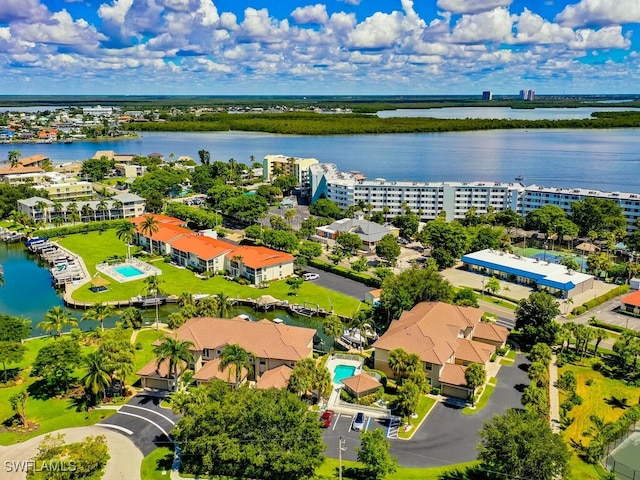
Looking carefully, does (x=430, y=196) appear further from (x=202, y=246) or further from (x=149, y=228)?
(x=149, y=228)

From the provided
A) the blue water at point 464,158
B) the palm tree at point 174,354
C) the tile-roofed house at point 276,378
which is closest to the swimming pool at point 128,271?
the palm tree at point 174,354

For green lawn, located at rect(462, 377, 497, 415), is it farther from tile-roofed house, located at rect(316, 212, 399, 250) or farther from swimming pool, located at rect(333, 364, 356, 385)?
tile-roofed house, located at rect(316, 212, 399, 250)

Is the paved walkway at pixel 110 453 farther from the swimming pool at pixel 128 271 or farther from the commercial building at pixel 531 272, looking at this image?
the commercial building at pixel 531 272

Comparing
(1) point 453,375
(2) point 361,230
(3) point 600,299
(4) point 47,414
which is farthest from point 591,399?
(2) point 361,230

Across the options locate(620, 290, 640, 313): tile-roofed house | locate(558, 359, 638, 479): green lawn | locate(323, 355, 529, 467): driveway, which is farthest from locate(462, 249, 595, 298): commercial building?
locate(323, 355, 529, 467): driveway

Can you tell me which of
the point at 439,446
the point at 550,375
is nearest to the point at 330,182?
the point at 550,375
